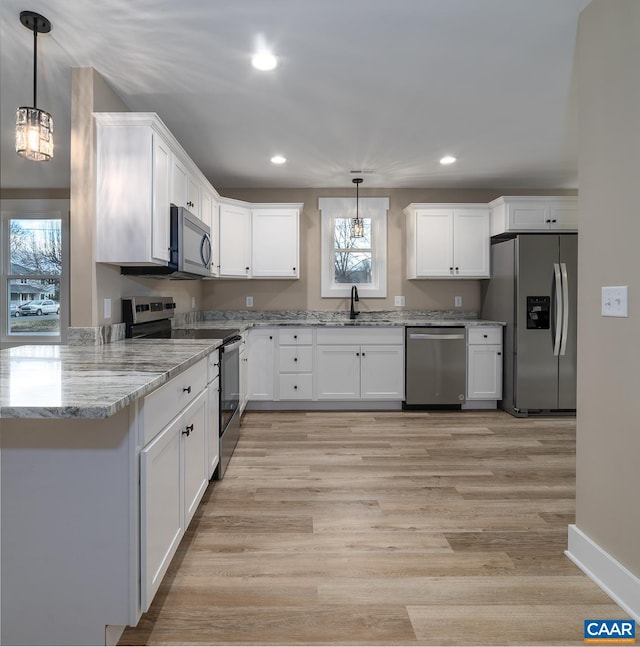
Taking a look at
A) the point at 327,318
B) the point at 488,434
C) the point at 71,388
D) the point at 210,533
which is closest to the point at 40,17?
the point at 71,388

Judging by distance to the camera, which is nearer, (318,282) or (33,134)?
(33,134)

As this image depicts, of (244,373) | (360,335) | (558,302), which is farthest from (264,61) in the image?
(558,302)

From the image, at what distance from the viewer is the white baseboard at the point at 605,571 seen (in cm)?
156

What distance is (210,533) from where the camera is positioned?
2.08 m

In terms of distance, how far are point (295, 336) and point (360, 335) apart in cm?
66

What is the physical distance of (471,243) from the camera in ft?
15.3

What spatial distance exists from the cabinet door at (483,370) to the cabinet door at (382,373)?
0.70m

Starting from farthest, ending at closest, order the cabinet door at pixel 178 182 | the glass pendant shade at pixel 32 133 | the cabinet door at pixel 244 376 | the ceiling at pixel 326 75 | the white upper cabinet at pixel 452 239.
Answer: the white upper cabinet at pixel 452 239 < the cabinet door at pixel 244 376 < the cabinet door at pixel 178 182 < the ceiling at pixel 326 75 < the glass pendant shade at pixel 32 133

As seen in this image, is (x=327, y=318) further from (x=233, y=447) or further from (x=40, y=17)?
(x=40, y=17)

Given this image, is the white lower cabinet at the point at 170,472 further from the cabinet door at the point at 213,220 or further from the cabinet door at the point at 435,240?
the cabinet door at the point at 435,240

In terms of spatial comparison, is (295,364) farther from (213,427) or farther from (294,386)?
(213,427)

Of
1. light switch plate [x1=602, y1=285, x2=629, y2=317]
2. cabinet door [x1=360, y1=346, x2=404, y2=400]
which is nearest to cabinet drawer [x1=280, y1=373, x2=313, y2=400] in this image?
cabinet door [x1=360, y1=346, x2=404, y2=400]

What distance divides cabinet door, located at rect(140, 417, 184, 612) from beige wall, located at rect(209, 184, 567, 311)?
3.34m

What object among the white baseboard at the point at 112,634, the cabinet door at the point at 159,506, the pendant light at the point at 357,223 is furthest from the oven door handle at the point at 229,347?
the pendant light at the point at 357,223
